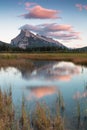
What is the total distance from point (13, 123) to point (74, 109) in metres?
4.60

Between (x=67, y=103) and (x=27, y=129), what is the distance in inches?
252

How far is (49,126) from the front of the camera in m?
12.3

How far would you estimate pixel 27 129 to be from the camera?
12.4 metres

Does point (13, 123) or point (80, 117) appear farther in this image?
point (80, 117)

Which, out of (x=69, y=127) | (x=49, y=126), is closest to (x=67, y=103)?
(x=69, y=127)

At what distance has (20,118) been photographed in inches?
550

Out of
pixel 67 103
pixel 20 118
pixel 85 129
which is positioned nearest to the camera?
pixel 85 129

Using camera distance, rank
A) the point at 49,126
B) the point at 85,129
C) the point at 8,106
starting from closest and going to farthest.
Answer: the point at 49,126 < the point at 85,129 < the point at 8,106

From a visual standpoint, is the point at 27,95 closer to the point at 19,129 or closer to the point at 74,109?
the point at 74,109

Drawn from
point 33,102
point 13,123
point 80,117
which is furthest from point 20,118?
point 33,102

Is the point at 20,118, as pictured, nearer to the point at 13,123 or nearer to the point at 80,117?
the point at 13,123

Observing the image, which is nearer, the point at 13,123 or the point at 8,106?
the point at 13,123

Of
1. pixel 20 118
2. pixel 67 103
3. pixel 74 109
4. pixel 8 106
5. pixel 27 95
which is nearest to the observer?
pixel 20 118

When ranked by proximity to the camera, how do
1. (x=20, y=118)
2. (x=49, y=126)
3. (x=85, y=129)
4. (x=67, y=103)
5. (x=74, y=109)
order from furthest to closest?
1. (x=67, y=103)
2. (x=74, y=109)
3. (x=20, y=118)
4. (x=85, y=129)
5. (x=49, y=126)
